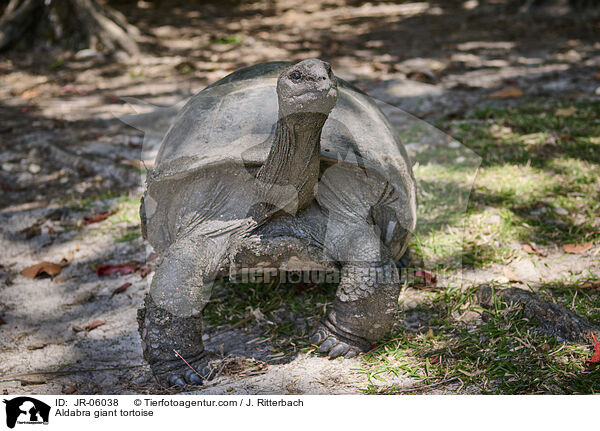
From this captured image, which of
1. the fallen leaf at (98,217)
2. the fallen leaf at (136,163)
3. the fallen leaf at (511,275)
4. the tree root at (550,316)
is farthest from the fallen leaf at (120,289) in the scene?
the fallen leaf at (511,275)

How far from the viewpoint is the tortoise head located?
196 cm

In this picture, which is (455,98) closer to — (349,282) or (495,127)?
(495,127)

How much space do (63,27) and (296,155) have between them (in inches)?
293

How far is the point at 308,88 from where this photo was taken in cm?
196

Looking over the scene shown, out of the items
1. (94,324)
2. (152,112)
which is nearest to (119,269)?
(94,324)

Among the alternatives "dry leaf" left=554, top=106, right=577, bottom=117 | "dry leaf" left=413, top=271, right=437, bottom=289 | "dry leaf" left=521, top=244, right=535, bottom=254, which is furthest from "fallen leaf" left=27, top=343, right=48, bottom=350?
"dry leaf" left=554, top=106, right=577, bottom=117

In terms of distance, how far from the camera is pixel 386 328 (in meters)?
2.45

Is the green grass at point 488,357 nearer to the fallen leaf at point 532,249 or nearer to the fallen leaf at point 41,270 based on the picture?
the fallen leaf at point 532,249

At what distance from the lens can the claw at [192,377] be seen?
89.7 inches

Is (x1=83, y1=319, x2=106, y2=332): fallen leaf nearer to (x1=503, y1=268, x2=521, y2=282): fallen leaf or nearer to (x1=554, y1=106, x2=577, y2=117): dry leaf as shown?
(x1=503, y1=268, x2=521, y2=282): fallen leaf

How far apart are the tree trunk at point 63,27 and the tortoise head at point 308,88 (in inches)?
270

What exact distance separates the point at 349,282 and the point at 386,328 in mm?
266

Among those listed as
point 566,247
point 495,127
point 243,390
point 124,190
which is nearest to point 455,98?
point 495,127

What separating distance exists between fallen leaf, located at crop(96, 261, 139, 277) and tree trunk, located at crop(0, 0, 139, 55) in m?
5.56
